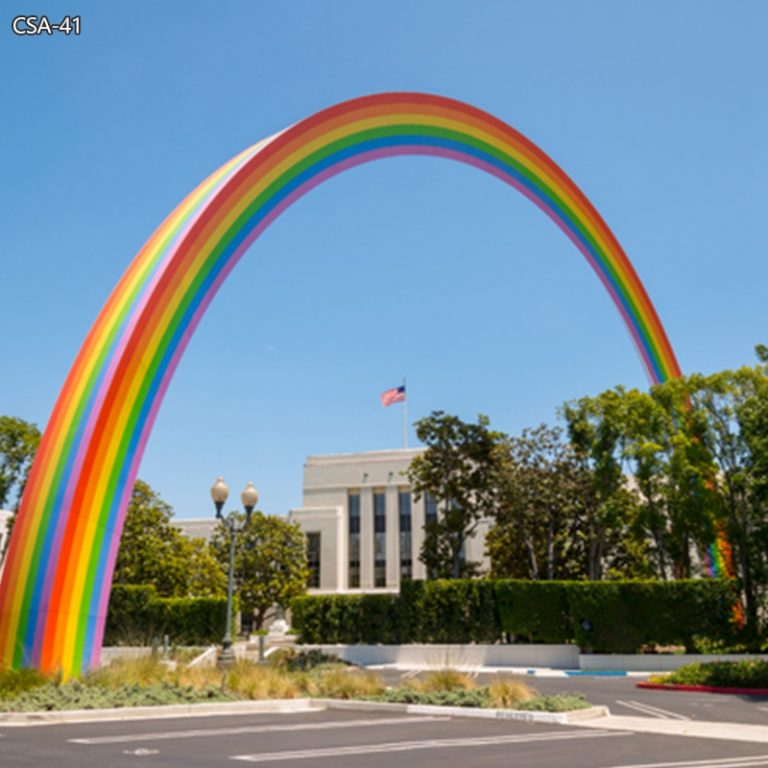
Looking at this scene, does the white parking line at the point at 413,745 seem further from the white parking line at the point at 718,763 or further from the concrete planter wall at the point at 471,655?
the concrete planter wall at the point at 471,655

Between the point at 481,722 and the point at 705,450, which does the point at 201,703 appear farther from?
the point at 705,450

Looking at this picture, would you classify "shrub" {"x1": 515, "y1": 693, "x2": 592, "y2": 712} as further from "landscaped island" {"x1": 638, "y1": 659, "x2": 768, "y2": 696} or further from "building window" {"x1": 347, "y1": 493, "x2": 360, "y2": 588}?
"building window" {"x1": 347, "y1": 493, "x2": 360, "y2": 588}

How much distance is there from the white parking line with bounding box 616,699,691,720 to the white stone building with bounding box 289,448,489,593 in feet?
143

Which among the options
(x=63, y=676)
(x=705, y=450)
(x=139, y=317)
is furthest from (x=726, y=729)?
(x=705, y=450)

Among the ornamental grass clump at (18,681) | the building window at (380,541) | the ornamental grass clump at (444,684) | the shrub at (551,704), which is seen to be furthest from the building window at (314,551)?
the shrub at (551,704)

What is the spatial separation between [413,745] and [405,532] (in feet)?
176

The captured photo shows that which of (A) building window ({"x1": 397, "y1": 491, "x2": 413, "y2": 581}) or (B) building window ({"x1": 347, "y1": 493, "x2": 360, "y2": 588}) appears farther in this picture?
(B) building window ({"x1": 347, "y1": 493, "x2": 360, "y2": 588})

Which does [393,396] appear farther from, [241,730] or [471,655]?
[241,730]

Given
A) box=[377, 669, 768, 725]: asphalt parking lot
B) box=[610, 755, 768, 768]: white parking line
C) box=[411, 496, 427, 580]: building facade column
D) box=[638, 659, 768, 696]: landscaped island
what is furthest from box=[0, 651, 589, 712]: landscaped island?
box=[411, 496, 427, 580]: building facade column

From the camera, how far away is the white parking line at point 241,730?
1104 centimetres

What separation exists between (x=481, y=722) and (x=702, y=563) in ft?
82.8

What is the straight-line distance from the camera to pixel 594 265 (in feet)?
125

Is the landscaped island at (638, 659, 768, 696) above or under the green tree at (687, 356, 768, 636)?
under

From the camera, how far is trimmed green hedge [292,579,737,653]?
108 feet
